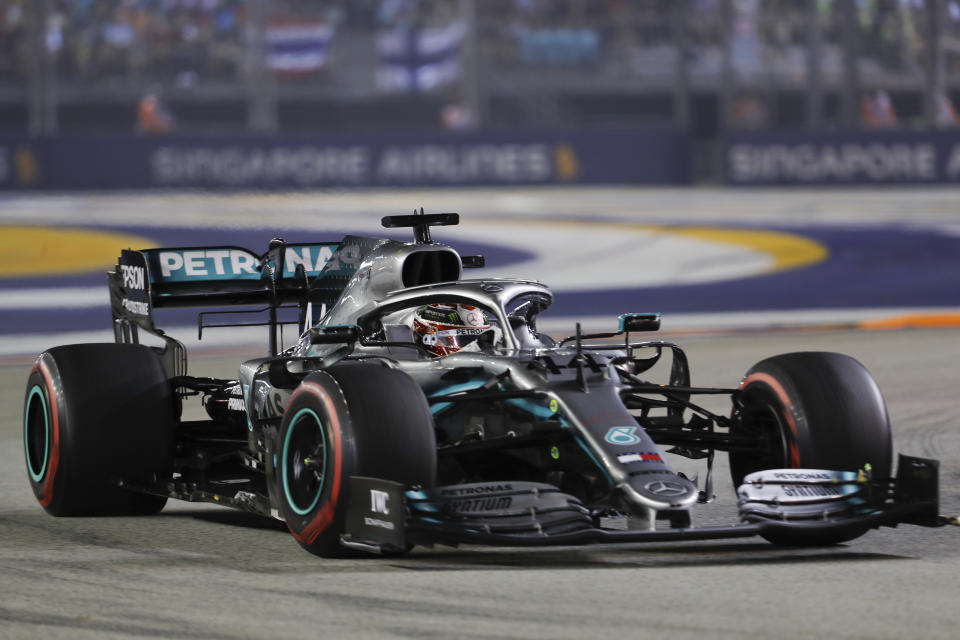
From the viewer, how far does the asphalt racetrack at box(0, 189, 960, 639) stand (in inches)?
222

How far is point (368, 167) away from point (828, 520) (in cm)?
3061

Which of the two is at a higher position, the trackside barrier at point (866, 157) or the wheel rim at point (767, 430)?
the trackside barrier at point (866, 157)

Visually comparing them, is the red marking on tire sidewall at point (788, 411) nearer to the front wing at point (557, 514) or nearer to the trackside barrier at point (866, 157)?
the front wing at point (557, 514)

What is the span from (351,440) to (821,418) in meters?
2.02

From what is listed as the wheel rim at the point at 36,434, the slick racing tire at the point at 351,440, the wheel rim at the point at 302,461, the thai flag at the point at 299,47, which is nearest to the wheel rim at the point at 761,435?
the slick racing tire at the point at 351,440

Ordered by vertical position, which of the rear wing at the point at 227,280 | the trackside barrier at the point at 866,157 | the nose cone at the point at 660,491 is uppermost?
the trackside barrier at the point at 866,157

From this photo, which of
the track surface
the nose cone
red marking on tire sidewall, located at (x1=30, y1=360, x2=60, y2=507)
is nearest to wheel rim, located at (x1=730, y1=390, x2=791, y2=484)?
the track surface

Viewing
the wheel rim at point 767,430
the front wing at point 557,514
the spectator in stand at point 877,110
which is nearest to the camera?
the front wing at point 557,514

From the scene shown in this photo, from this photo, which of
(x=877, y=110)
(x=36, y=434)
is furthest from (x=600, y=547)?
(x=877, y=110)

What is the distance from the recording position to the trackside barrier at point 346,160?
35938 millimetres

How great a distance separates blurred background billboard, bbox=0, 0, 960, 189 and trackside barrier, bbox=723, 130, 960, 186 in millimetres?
86

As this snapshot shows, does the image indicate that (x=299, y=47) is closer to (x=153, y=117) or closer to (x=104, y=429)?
(x=153, y=117)

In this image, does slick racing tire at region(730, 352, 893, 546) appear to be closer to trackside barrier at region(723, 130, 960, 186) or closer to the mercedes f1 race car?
the mercedes f1 race car

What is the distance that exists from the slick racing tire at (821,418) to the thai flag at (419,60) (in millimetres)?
36256
